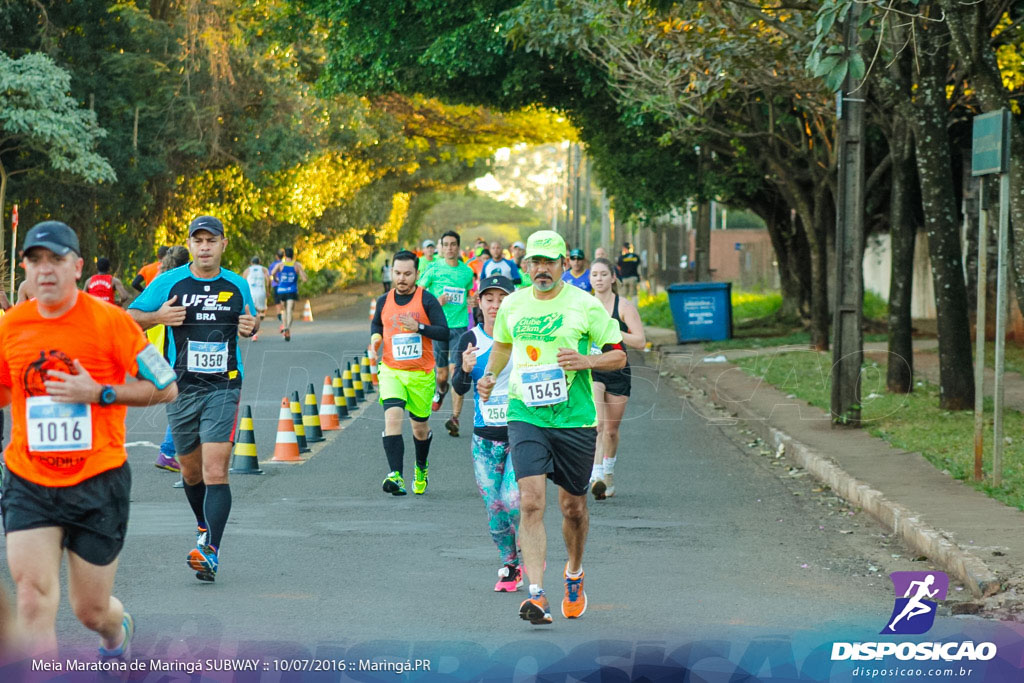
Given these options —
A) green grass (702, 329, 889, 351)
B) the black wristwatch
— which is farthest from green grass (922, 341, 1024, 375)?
the black wristwatch

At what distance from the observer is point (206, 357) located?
8.14 m

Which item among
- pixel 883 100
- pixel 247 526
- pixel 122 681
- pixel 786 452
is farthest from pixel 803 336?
pixel 122 681

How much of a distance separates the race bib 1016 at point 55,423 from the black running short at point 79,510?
15 centimetres

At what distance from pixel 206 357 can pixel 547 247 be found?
227 cm

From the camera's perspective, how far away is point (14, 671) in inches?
199

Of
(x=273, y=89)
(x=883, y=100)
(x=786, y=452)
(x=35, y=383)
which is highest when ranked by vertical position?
(x=273, y=89)

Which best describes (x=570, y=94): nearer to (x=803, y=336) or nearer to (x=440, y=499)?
(x=803, y=336)

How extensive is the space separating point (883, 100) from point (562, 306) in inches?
490

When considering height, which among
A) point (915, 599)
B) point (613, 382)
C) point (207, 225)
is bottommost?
point (915, 599)

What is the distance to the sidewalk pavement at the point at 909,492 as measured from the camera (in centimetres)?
796

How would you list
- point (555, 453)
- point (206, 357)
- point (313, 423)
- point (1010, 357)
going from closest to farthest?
point (555, 453), point (206, 357), point (313, 423), point (1010, 357)

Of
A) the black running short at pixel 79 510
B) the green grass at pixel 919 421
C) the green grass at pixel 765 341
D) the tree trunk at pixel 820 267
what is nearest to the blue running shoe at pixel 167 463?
the green grass at pixel 919 421

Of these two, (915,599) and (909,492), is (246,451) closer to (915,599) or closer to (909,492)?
(909,492)

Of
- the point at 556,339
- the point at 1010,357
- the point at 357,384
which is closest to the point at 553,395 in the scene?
the point at 556,339
